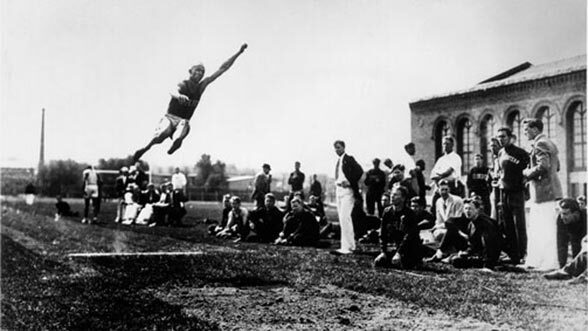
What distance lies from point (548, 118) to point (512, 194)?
0.70 meters

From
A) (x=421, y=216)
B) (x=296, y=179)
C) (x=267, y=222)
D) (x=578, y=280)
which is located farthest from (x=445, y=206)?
(x=267, y=222)

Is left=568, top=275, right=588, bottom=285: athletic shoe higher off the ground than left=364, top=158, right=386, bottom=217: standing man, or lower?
lower

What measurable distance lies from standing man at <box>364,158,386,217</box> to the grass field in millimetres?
1035

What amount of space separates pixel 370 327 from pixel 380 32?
1802 mm

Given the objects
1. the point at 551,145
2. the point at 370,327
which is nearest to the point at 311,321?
the point at 370,327

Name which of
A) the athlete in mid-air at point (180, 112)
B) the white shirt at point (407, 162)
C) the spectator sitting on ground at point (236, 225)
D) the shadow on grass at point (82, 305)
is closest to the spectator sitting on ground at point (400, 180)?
the white shirt at point (407, 162)

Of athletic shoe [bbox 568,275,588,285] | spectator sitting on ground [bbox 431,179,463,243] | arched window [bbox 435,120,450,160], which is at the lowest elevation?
athletic shoe [bbox 568,275,588,285]

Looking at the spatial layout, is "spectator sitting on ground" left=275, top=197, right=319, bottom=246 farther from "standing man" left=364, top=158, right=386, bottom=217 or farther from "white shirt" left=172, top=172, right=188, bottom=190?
"white shirt" left=172, top=172, right=188, bottom=190

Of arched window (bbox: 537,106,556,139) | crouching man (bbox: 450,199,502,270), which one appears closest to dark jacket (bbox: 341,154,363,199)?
crouching man (bbox: 450,199,502,270)

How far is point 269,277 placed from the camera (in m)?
3.81

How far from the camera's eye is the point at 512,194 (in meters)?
4.28

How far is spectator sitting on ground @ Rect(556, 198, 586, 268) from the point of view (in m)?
3.62

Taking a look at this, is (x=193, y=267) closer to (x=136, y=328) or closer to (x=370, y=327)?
(x=136, y=328)

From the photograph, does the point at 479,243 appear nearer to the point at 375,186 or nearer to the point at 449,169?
the point at 449,169
